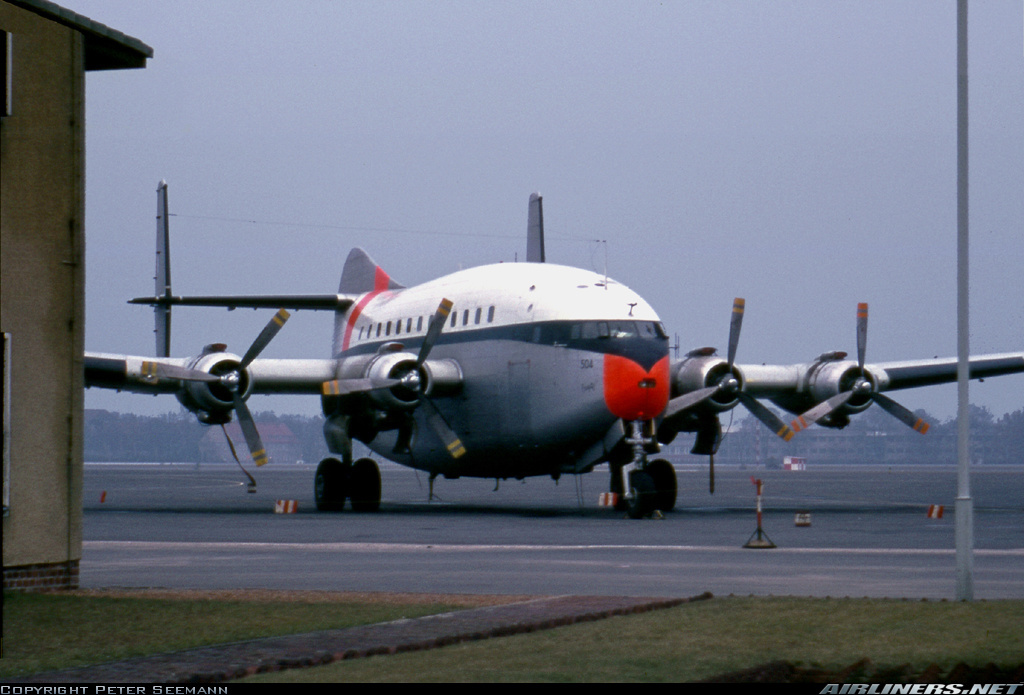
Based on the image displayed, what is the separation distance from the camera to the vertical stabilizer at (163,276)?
4067 cm

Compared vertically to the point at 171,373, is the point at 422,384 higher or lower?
lower

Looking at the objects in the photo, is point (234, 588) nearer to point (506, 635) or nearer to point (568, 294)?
point (506, 635)

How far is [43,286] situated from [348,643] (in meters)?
6.66

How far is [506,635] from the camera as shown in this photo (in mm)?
10859

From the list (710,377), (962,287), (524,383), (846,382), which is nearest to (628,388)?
(524,383)

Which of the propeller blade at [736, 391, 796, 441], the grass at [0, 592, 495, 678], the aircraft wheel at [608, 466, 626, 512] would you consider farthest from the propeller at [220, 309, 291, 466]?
the grass at [0, 592, 495, 678]

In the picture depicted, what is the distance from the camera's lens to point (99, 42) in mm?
15930

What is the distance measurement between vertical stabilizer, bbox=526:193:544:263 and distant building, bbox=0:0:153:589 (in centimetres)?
2419

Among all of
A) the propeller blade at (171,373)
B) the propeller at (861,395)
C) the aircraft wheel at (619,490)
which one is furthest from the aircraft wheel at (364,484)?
the propeller at (861,395)

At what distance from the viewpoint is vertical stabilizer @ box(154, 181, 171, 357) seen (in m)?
40.7

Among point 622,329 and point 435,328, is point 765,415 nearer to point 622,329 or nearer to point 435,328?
point 622,329

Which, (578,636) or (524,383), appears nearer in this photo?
(578,636)

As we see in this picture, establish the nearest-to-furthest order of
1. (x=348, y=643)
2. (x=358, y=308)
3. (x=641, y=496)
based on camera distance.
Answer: (x=348, y=643) < (x=641, y=496) < (x=358, y=308)

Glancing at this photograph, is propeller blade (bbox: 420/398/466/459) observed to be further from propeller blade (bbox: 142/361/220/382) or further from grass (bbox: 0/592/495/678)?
grass (bbox: 0/592/495/678)
